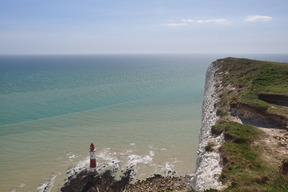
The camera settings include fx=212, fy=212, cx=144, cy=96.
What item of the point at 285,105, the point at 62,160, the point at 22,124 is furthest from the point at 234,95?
the point at 22,124

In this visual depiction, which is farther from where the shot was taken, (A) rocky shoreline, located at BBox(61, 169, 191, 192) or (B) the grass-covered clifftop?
(A) rocky shoreline, located at BBox(61, 169, 191, 192)

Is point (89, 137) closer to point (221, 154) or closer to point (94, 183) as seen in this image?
point (94, 183)

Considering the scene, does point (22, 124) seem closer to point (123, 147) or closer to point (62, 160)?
point (62, 160)

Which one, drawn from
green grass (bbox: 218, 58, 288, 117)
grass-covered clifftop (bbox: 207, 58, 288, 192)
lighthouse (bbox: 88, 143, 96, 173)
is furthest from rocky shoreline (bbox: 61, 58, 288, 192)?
lighthouse (bbox: 88, 143, 96, 173)

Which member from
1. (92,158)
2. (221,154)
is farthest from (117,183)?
(221,154)

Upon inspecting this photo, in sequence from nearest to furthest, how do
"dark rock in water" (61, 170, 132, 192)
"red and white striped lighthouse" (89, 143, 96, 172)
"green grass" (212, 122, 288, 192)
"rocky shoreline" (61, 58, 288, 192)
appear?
"green grass" (212, 122, 288, 192) < "rocky shoreline" (61, 58, 288, 192) < "red and white striped lighthouse" (89, 143, 96, 172) < "dark rock in water" (61, 170, 132, 192)

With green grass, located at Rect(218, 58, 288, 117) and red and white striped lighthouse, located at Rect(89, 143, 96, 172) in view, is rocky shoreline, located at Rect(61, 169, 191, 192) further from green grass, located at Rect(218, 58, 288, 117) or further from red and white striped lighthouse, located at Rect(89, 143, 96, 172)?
green grass, located at Rect(218, 58, 288, 117)

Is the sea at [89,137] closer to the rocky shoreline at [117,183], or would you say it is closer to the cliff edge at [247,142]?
the rocky shoreline at [117,183]
